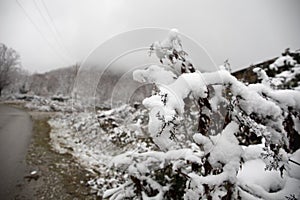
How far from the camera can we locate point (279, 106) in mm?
1448

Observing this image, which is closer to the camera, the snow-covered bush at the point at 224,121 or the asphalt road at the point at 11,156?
the snow-covered bush at the point at 224,121

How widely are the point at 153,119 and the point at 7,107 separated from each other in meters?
16.7

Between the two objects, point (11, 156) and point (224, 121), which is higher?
point (224, 121)

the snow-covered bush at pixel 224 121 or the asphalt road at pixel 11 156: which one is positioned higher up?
the snow-covered bush at pixel 224 121

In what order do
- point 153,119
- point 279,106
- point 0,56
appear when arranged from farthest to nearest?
1. point 0,56
2. point 279,106
3. point 153,119

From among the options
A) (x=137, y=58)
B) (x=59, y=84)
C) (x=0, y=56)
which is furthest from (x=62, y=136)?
(x=59, y=84)

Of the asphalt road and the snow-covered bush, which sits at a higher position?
the snow-covered bush

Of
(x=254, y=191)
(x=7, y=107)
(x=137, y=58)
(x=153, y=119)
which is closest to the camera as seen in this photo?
(x=153, y=119)

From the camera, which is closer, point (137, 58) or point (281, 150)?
point (281, 150)

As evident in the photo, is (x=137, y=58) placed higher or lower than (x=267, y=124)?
higher

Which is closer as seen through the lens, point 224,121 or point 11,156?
point 224,121

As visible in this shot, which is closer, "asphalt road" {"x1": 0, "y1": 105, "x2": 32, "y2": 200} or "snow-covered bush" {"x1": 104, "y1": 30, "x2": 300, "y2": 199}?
"snow-covered bush" {"x1": 104, "y1": 30, "x2": 300, "y2": 199}

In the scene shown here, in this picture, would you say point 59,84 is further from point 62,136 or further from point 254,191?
point 254,191

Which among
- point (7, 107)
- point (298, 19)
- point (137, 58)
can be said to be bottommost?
point (7, 107)
